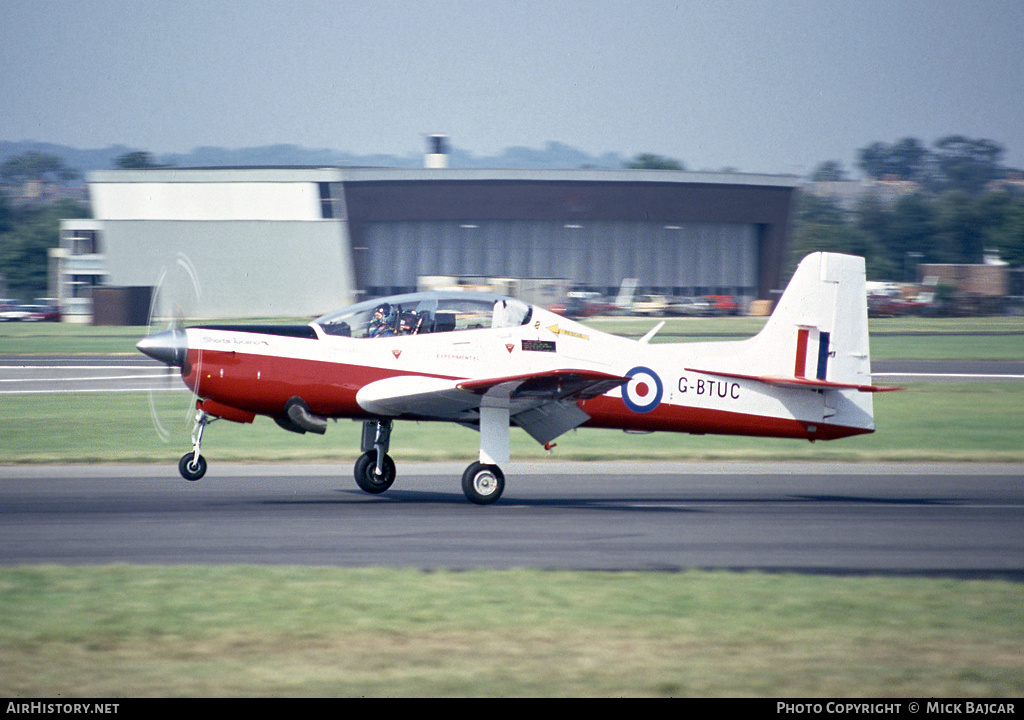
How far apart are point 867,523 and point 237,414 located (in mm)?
7467

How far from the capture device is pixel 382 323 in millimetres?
12727

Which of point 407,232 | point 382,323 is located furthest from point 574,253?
point 382,323

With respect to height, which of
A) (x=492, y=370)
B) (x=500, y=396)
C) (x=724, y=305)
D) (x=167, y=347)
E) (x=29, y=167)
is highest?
(x=29, y=167)

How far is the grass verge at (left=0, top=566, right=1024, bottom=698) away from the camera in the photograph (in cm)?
605

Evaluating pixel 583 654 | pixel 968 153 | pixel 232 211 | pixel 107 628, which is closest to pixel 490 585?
pixel 583 654

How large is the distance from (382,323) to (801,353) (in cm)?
567

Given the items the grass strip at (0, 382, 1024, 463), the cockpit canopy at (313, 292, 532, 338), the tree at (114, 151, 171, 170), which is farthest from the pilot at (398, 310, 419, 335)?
the tree at (114, 151, 171, 170)

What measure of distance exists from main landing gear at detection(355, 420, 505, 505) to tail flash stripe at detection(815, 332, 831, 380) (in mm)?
4528

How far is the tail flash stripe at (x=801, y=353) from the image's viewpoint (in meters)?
14.0

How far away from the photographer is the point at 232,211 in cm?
6253

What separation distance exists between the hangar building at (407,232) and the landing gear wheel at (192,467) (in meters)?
46.2

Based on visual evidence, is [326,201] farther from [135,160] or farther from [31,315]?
[135,160]

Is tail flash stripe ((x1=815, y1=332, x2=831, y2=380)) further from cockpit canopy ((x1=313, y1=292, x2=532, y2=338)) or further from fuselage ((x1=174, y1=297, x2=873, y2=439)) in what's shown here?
cockpit canopy ((x1=313, y1=292, x2=532, y2=338))

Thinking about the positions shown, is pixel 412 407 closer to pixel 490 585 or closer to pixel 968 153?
pixel 490 585
